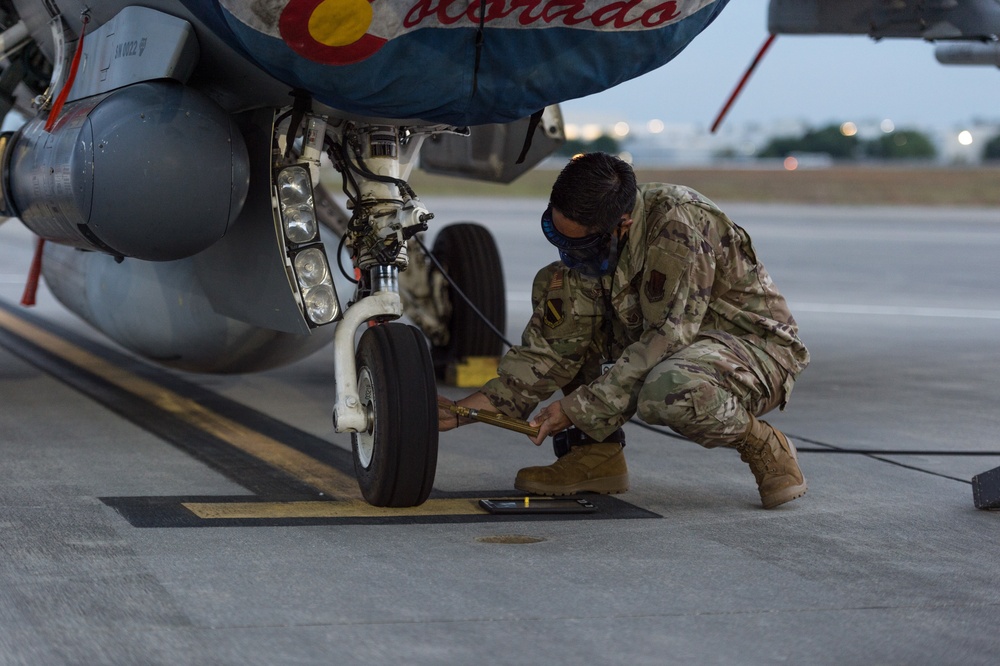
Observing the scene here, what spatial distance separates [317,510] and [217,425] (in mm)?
1840

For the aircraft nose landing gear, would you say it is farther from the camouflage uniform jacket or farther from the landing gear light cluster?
the camouflage uniform jacket

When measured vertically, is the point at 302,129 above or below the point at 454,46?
below

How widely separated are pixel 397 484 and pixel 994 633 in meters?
1.86

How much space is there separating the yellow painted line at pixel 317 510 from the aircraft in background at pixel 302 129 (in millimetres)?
60

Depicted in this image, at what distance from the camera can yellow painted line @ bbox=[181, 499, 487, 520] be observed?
420 cm

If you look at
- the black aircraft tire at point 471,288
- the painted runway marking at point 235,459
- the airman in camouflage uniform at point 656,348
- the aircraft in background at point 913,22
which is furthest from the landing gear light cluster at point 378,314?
the aircraft in background at point 913,22

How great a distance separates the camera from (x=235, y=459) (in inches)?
205

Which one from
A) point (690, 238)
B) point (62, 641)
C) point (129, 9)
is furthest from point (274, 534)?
point (129, 9)

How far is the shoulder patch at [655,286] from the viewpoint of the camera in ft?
14.0

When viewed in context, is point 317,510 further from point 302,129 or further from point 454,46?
point 454,46

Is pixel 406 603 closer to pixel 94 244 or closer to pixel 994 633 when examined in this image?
pixel 994 633

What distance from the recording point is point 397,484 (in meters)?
4.19

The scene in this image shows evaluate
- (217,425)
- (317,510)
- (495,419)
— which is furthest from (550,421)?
(217,425)

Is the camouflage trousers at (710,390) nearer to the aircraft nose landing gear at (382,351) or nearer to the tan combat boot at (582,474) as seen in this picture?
the tan combat boot at (582,474)
